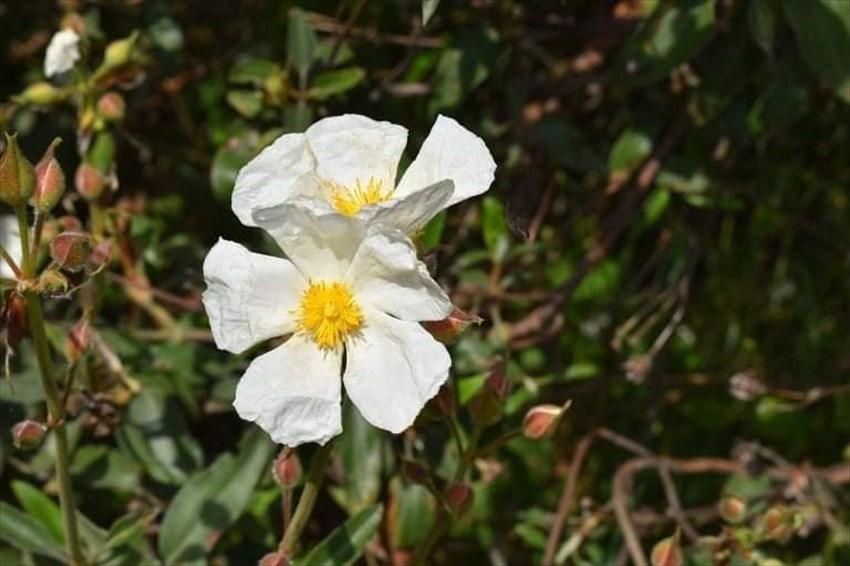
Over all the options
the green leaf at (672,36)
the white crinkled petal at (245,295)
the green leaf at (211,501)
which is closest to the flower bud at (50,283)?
the white crinkled petal at (245,295)

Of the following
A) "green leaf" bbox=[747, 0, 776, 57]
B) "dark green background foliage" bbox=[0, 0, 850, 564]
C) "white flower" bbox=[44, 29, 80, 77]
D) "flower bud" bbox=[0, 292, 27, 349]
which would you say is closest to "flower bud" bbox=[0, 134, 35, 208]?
"flower bud" bbox=[0, 292, 27, 349]

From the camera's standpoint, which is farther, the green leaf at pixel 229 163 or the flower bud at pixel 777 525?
the green leaf at pixel 229 163

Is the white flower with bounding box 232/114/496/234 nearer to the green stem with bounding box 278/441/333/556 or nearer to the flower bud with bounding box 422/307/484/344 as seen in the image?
the flower bud with bounding box 422/307/484/344

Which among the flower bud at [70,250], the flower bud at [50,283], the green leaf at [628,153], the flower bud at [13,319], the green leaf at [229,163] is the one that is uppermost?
the flower bud at [70,250]

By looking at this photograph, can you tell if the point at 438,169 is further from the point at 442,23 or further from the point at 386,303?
the point at 442,23

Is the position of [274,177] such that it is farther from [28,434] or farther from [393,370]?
[28,434]

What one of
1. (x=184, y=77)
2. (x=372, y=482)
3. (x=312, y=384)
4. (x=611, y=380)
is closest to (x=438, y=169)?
(x=312, y=384)

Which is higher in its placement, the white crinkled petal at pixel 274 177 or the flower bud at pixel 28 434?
the white crinkled petal at pixel 274 177

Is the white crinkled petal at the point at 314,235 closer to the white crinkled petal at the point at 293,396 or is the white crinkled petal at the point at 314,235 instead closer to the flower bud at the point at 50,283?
the white crinkled petal at the point at 293,396
